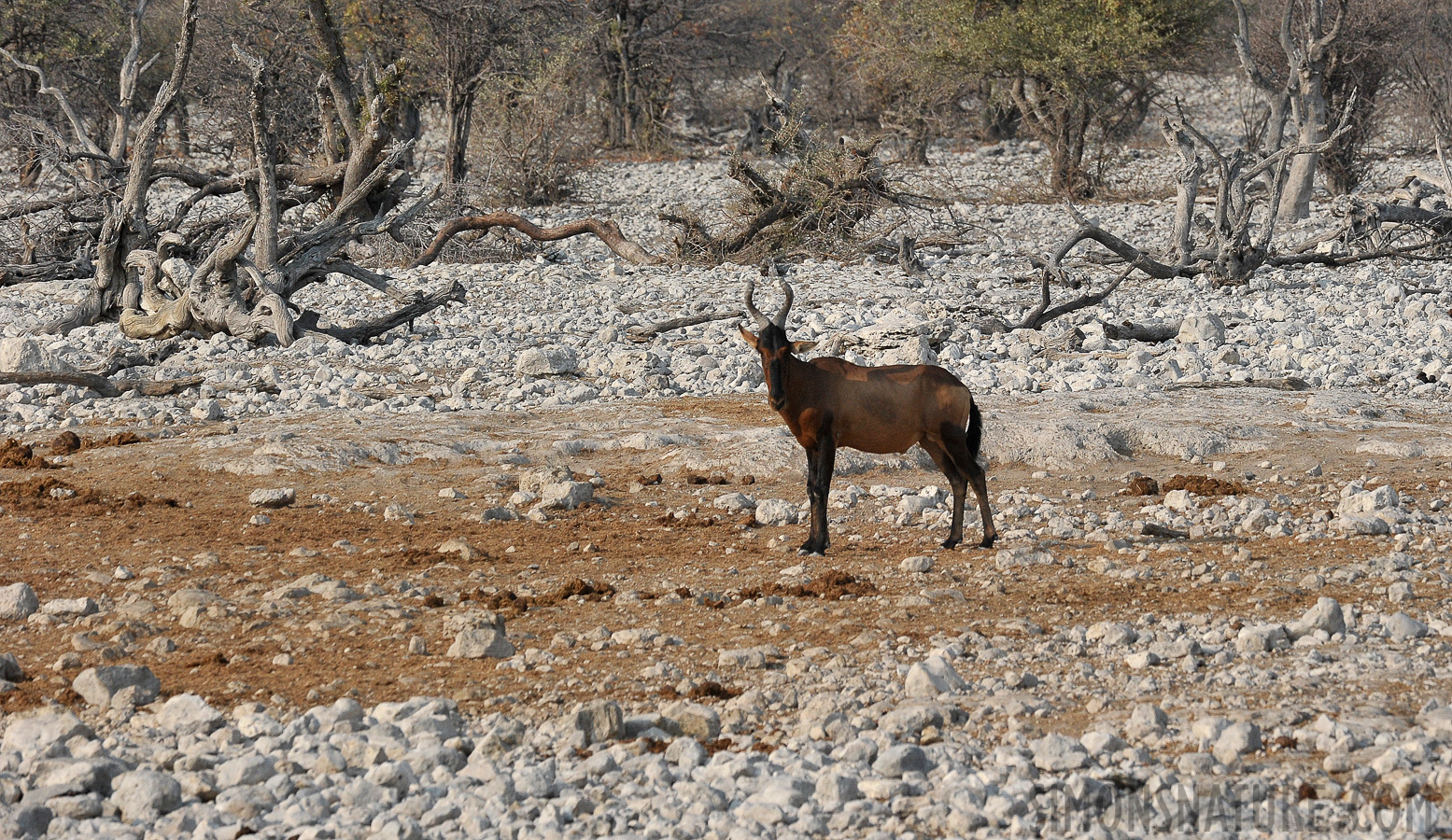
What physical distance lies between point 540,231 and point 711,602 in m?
12.6

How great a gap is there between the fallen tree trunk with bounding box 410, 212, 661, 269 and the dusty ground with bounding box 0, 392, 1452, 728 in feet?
28.7

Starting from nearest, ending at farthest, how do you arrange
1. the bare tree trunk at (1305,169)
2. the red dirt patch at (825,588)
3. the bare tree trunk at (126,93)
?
the red dirt patch at (825,588) → the bare tree trunk at (126,93) → the bare tree trunk at (1305,169)

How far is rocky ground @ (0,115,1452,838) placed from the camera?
3754 millimetres

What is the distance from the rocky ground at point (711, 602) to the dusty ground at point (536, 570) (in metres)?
0.03

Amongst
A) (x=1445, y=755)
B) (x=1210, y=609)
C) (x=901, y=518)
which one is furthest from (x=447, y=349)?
(x=1445, y=755)

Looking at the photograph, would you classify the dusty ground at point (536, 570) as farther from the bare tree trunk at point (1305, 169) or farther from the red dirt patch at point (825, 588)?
the bare tree trunk at point (1305, 169)

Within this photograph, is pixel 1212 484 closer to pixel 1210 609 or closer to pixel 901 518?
pixel 901 518

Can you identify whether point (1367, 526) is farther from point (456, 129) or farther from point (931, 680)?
point (456, 129)

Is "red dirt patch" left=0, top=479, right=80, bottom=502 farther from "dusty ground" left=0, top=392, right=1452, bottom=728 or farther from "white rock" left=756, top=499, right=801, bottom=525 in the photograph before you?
"white rock" left=756, top=499, right=801, bottom=525

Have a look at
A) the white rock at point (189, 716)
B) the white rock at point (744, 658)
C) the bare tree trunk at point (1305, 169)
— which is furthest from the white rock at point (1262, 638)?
the bare tree trunk at point (1305, 169)

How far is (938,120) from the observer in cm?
2786

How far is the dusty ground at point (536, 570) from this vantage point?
480 cm

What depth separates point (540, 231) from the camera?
17562 mm

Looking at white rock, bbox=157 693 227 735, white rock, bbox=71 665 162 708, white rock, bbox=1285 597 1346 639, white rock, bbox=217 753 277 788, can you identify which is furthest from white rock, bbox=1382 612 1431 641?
white rock, bbox=71 665 162 708
